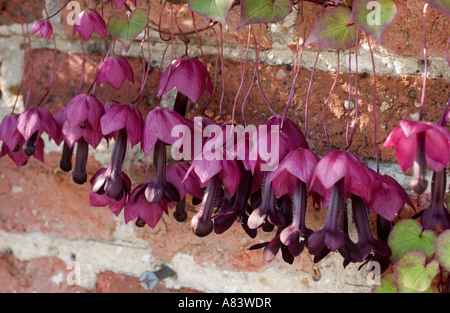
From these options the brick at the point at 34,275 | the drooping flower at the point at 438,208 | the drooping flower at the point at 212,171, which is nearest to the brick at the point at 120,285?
the brick at the point at 34,275

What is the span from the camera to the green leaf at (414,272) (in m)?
0.53

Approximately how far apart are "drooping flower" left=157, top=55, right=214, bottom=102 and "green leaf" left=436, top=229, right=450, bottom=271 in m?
0.32

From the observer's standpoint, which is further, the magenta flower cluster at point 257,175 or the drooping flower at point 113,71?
the drooping flower at point 113,71

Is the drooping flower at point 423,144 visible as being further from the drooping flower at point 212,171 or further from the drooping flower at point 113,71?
the drooping flower at point 113,71

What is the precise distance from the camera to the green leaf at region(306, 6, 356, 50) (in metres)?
0.57

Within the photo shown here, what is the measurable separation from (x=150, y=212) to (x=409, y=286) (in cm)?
31

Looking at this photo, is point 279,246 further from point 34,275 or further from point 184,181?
point 34,275

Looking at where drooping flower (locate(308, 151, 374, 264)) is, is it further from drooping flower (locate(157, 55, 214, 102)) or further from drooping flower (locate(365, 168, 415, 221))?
drooping flower (locate(157, 55, 214, 102))

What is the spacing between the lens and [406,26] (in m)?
0.65

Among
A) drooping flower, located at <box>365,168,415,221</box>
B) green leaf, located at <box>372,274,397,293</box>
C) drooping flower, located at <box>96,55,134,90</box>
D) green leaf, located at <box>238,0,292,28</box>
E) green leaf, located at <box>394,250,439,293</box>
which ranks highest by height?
green leaf, located at <box>238,0,292,28</box>

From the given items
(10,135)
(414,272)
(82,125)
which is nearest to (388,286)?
(414,272)

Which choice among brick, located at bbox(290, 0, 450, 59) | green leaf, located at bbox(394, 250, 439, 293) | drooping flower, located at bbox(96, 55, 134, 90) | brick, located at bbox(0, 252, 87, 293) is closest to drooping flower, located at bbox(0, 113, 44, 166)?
drooping flower, located at bbox(96, 55, 134, 90)

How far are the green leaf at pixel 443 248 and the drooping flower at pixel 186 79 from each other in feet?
1.03
